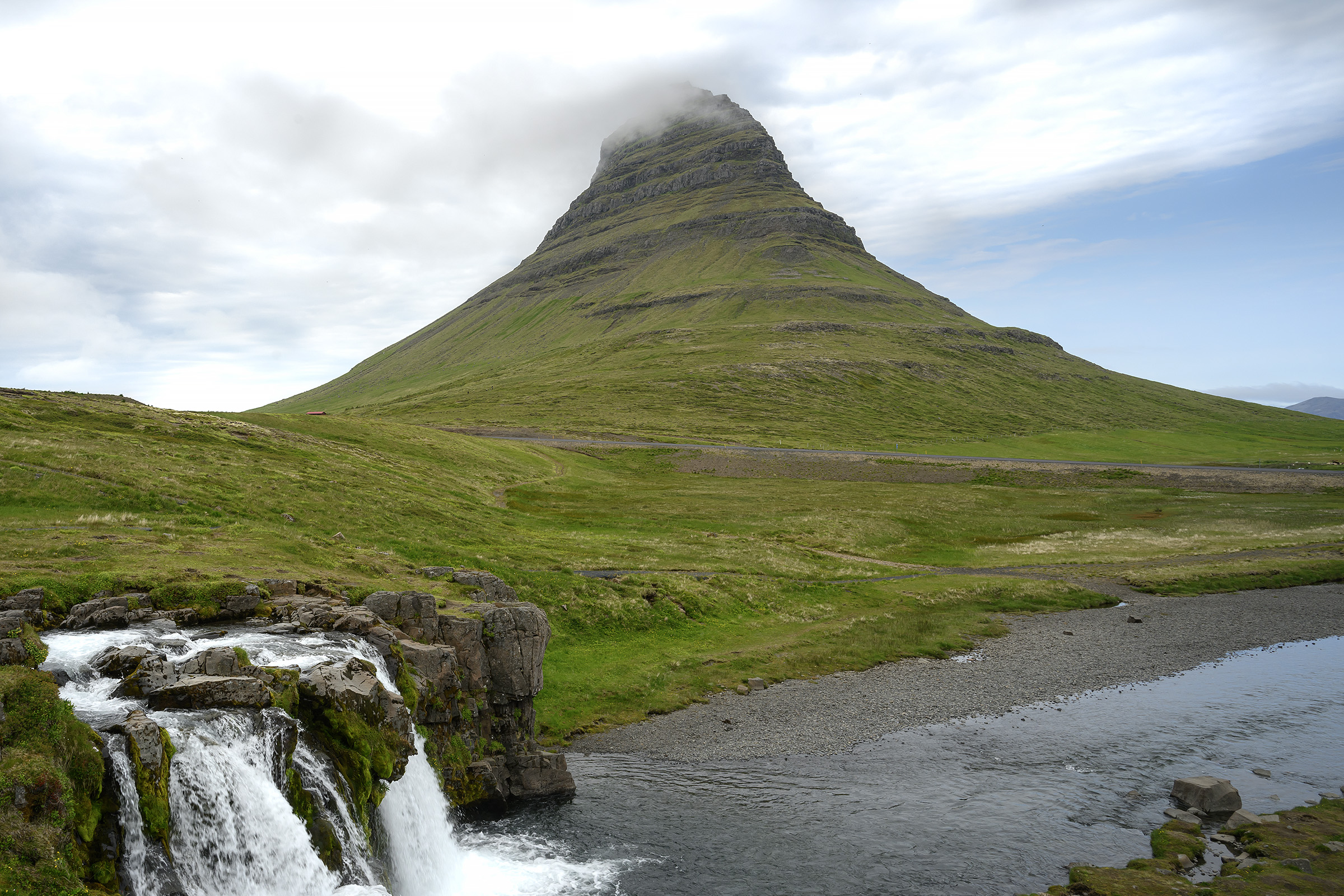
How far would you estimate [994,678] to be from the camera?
1973 inches

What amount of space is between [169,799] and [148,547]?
25.4m

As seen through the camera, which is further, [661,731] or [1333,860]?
[661,731]

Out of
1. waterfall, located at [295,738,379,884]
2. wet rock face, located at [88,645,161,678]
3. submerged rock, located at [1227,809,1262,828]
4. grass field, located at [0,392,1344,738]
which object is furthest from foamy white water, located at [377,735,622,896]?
submerged rock, located at [1227,809,1262,828]

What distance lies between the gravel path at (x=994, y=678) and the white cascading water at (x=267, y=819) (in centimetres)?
1176

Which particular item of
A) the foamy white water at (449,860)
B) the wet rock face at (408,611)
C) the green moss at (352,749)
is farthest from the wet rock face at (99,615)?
the foamy white water at (449,860)

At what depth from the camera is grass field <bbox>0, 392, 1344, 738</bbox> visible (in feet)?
148

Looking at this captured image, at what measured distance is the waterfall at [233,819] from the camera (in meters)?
20.3

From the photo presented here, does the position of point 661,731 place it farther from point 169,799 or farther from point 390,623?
point 169,799

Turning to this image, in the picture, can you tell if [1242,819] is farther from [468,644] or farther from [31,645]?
[31,645]

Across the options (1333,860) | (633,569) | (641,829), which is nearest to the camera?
(1333,860)

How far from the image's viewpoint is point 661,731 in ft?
139

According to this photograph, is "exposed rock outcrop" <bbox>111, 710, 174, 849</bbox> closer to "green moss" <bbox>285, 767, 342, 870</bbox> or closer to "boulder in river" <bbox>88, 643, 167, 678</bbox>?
"green moss" <bbox>285, 767, 342, 870</bbox>

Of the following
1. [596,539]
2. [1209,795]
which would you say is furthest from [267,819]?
[596,539]

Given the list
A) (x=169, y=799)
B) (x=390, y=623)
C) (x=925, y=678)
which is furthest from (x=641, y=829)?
(x=925, y=678)
